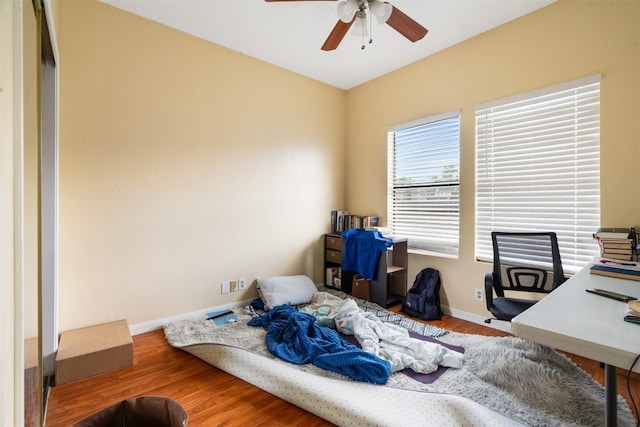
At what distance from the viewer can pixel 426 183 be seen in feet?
11.0

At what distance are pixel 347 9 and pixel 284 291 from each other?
2.57 meters

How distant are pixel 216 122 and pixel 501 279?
9.79 ft

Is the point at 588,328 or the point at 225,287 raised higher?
the point at 588,328

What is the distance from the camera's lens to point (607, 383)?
1150mm

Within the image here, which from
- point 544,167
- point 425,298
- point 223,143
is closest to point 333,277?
point 425,298

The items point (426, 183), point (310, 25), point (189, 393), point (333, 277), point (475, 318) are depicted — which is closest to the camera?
point (189, 393)

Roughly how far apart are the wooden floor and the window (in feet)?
4.94

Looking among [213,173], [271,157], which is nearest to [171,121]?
[213,173]

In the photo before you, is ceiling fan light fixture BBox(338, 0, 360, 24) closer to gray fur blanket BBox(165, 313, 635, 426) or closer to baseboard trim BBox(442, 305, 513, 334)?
gray fur blanket BBox(165, 313, 635, 426)

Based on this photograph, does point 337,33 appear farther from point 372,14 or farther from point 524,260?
point 524,260

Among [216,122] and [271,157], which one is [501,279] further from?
[216,122]

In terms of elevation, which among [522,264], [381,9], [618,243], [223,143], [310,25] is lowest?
[522,264]

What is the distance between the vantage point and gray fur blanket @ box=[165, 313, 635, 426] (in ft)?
4.93

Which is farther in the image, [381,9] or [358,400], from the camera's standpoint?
[381,9]
